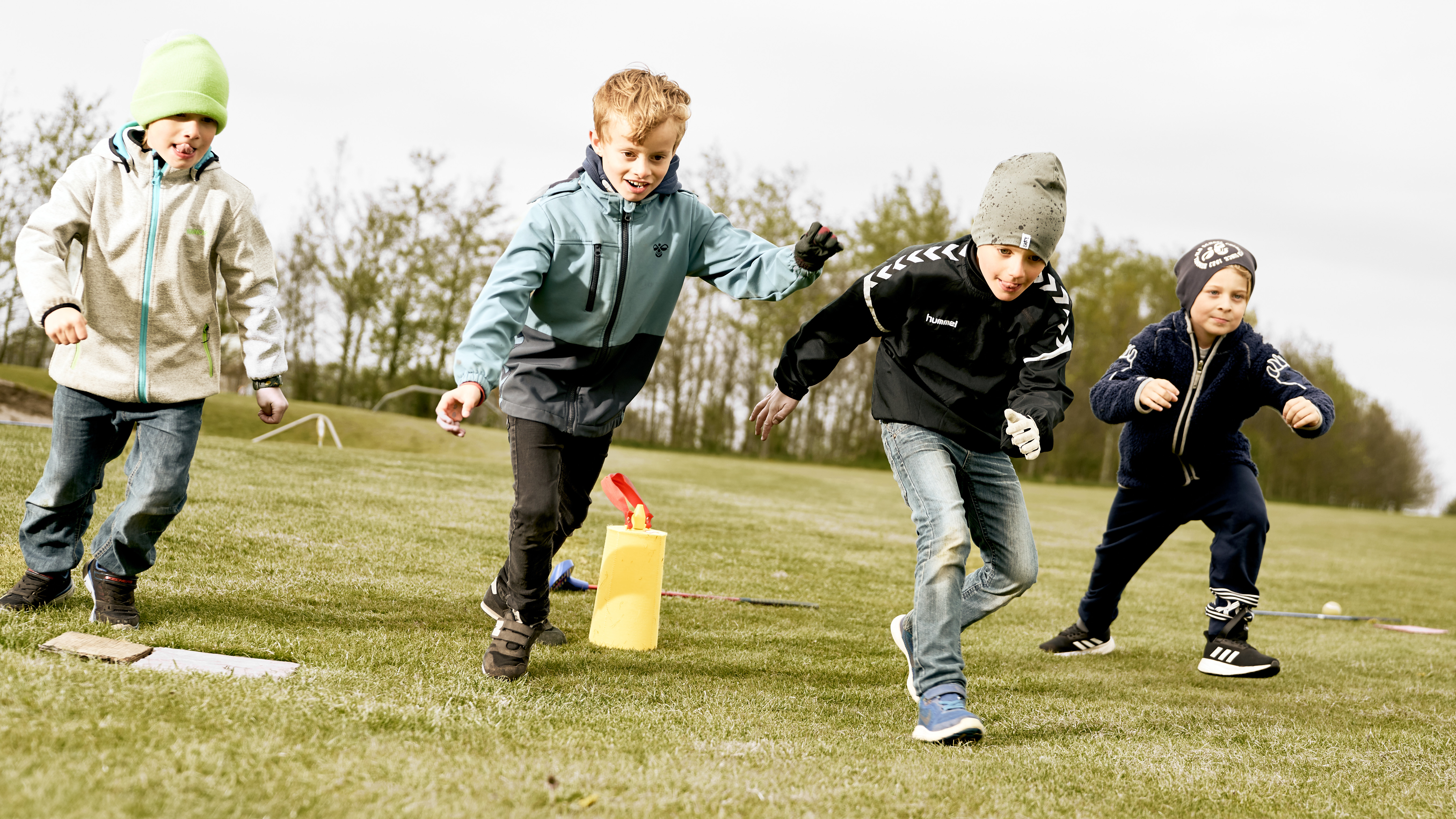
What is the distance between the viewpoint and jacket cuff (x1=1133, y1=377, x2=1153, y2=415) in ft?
13.0

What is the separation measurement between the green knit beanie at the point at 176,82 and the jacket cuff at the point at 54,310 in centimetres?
67

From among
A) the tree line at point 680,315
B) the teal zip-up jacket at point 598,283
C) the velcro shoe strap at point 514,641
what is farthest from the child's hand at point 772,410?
the tree line at point 680,315

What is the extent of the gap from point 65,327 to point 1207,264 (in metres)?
4.12

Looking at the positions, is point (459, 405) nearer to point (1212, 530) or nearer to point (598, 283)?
point (598, 283)

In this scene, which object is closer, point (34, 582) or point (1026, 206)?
point (1026, 206)

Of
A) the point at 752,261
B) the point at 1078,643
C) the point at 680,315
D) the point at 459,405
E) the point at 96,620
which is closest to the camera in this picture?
the point at 459,405

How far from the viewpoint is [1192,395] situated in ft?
14.7

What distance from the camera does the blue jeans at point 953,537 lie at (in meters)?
3.33

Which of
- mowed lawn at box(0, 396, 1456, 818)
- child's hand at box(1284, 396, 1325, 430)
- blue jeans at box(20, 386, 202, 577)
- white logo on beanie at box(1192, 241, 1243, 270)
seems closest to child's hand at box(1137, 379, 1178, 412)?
child's hand at box(1284, 396, 1325, 430)

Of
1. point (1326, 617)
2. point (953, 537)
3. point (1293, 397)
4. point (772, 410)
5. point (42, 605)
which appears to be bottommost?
point (1326, 617)

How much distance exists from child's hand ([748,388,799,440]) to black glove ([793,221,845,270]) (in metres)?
0.55

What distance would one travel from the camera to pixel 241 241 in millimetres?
3656

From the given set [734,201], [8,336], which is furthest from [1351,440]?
[8,336]

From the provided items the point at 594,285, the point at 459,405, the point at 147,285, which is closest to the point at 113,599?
the point at 147,285
